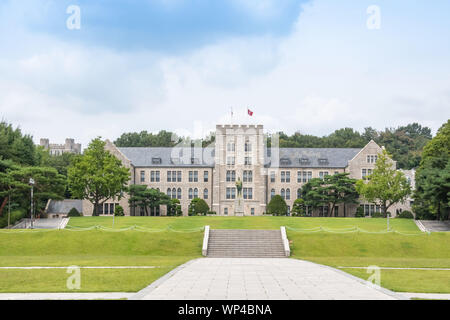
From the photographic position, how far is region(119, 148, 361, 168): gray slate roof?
86.4 m

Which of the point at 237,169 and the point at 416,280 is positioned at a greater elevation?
the point at 237,169

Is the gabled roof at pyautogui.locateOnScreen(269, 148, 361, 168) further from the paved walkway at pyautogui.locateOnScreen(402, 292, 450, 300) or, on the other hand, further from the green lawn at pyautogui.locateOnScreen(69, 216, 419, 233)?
the paved walkway at pyautogui.locateOnScreen(402, 292, 450, 300)

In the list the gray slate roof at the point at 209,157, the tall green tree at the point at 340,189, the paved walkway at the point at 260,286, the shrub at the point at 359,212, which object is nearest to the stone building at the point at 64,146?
the gray slate roof at the point at 209,157

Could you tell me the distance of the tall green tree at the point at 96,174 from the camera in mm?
69125

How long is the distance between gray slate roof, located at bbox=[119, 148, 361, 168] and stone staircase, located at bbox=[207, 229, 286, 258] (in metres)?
42.0

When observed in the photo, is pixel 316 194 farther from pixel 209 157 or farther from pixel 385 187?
pixel 209 157

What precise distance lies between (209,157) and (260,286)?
230ft

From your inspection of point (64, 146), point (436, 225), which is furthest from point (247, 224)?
point (64, 146)

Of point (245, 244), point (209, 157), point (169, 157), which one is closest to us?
point (245, 244)

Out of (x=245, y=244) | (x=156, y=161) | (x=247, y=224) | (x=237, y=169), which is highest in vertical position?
(x=156, y=161)

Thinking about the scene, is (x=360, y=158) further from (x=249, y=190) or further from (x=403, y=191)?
(x=249, y=190)

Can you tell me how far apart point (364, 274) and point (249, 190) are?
5996cm

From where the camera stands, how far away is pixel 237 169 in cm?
8325

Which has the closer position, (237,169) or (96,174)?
(96,174)
